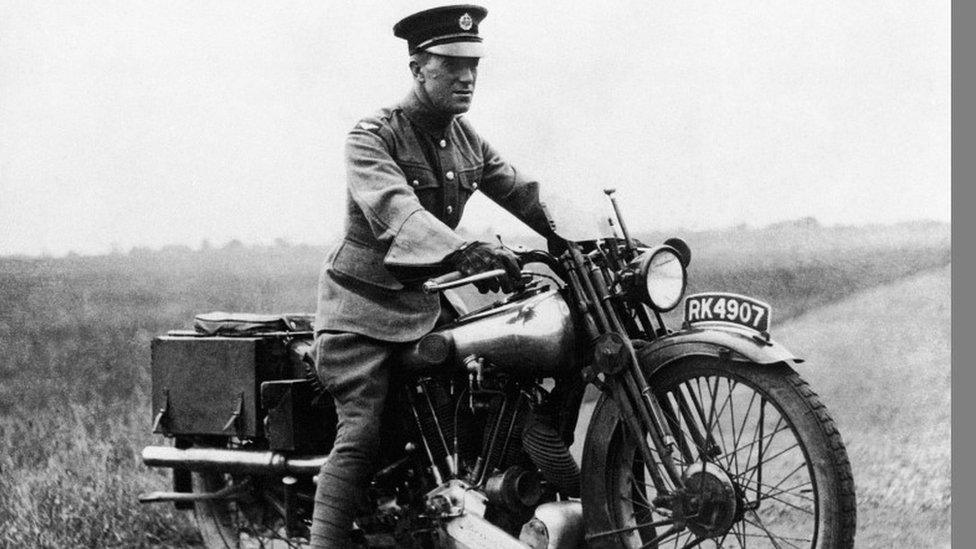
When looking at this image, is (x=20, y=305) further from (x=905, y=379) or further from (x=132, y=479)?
(x=905, y=379)

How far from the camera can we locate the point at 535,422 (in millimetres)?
3607

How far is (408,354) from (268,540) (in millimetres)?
1241

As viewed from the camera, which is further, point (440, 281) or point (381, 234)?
point (381, 234)

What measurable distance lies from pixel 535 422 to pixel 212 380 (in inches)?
51.2

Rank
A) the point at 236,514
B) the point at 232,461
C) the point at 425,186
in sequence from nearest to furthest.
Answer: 1. the point at 425,186
2. the point at 232,461
3. the point at 236,514

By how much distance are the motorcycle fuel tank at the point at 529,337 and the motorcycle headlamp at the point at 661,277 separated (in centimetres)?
27

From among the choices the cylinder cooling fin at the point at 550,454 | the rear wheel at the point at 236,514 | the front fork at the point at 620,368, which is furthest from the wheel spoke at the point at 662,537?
the rear wheel at the point at 236,514

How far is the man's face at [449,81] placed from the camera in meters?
3.77

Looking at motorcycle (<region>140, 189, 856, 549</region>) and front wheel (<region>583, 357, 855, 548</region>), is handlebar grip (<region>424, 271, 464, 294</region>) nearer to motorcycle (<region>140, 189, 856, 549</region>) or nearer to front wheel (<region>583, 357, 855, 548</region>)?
motorcycle (<region>140, 189, 856, 549</region>)

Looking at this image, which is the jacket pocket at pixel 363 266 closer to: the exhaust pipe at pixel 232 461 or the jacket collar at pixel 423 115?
the jacket collar at pixel 423 115

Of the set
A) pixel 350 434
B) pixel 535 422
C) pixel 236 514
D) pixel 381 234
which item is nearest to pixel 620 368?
pixel 535 422

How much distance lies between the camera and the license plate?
321 cm

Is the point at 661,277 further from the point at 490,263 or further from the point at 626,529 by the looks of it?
the point at 626,529

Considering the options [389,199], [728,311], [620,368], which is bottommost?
[620,368]
